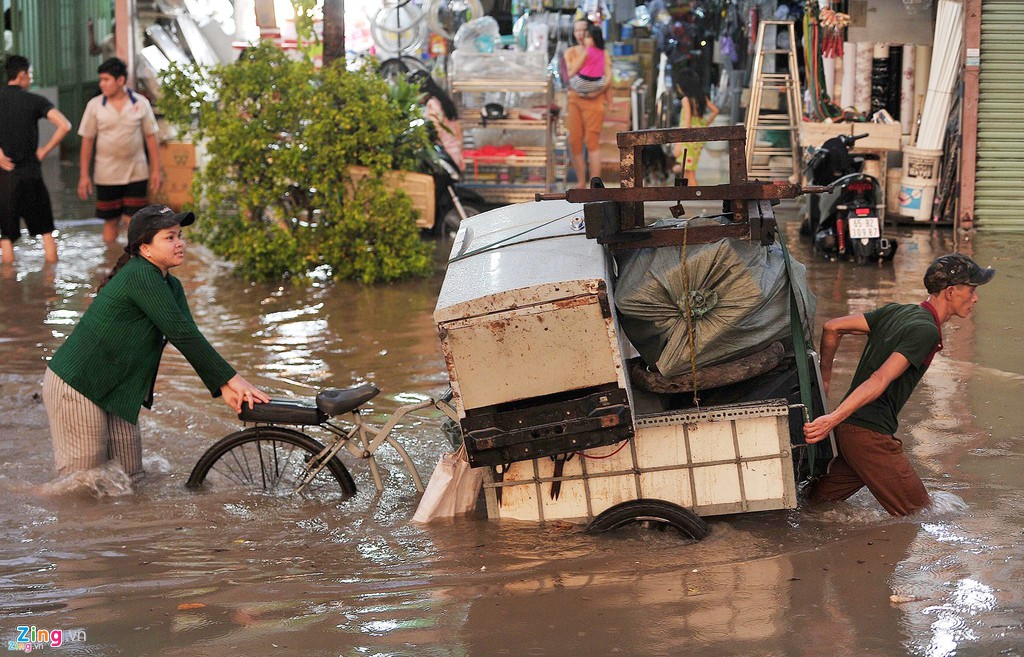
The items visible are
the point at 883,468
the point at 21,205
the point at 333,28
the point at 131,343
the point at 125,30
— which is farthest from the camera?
the point at 125,30

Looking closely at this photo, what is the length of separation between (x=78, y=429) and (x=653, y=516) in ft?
9.04

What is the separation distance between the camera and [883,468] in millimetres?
4926

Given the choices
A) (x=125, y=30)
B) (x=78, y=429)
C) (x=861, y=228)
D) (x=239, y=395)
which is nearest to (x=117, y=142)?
(x=125, y=30)

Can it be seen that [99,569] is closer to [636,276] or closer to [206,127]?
[636,276]

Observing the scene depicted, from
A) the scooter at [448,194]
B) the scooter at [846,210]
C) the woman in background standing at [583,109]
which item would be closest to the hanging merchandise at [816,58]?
the scooter at [846,210]

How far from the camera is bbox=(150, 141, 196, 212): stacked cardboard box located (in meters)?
13.8

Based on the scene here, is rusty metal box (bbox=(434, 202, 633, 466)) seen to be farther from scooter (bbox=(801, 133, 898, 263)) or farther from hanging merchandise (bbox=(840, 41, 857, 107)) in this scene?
hanging merchandise (bbox=(840, 41, 857, 107))

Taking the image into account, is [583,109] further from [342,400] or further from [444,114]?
[342,400]

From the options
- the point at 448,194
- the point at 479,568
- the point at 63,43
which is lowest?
the point at 479,568

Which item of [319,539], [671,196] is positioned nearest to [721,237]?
[671,196]

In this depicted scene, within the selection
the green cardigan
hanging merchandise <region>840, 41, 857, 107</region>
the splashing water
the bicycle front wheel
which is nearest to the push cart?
the bicycle front wheel

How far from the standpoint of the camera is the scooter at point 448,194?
38.4 feet

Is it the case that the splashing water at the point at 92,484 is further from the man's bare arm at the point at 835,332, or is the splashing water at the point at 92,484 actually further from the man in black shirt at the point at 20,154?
the man in black shirt at the point at 20,154

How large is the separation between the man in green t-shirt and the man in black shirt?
8.05m
